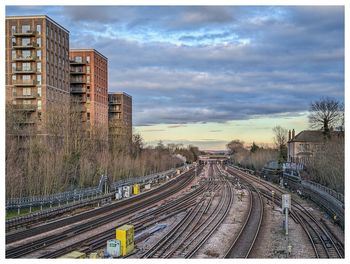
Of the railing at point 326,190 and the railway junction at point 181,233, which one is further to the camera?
the railing at point 326,190

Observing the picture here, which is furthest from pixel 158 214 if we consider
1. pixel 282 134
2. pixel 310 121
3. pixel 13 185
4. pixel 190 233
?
pixel 282 134

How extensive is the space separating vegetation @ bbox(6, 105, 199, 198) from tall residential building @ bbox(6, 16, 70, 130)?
10.00m

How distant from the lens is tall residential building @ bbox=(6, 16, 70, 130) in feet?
199

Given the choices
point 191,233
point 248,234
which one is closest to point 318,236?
point 248,234

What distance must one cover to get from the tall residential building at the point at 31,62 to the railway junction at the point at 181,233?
28420mm

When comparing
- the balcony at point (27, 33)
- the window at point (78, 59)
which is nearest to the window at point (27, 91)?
the balcony at point (27, 33)

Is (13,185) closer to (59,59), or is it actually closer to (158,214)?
(158,214)

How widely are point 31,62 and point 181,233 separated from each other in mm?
44834

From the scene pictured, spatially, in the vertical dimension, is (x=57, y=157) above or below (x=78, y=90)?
below

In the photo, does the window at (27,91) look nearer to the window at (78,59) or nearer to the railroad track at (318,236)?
the window at (78,59)

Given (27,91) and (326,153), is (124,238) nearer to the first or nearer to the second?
(326,153)

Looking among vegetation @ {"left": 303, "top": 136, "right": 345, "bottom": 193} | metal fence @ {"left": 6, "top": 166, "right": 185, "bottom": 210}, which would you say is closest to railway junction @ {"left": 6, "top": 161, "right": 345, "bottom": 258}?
metal fence @ {"left": 6, "top": 166, "right": 185, "bottom": 210}

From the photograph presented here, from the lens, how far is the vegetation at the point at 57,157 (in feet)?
108

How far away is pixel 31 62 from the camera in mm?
61719
